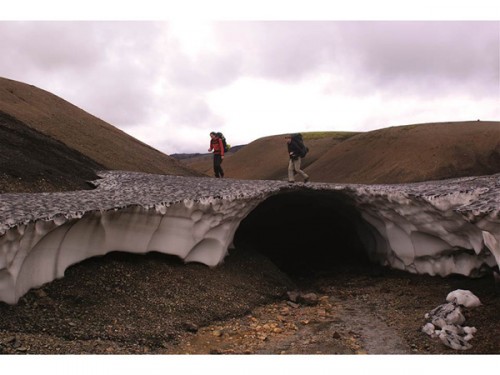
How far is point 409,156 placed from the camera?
3641 centimetres

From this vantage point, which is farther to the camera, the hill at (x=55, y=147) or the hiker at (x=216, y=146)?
the hiker at (x=216, y=146)

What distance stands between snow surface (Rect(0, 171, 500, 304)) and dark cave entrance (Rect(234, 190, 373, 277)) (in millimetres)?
1266

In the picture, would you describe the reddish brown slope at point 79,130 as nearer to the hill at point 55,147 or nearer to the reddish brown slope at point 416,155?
the hill at point 55,147

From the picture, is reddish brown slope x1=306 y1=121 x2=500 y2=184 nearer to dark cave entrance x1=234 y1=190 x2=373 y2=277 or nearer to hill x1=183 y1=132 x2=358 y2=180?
hill x1=183 y1=132 x2=358 y2=180

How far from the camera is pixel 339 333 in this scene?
7.62 metres

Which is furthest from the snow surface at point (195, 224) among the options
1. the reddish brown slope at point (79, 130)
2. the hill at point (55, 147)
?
the reddish brown slope at point (79, 130)

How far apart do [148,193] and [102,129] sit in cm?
2171

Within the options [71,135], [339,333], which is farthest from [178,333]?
[71,135]

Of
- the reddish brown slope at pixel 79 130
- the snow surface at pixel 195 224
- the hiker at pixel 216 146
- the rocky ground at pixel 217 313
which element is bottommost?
the rocky ground at pixel 217 313

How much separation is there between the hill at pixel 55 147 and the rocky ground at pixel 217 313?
419 cm

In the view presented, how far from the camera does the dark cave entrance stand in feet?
41.4

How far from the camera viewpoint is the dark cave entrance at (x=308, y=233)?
12633 mm

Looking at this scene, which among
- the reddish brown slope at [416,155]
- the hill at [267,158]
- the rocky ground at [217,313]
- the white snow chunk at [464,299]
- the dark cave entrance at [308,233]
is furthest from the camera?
the hill at [267,158]

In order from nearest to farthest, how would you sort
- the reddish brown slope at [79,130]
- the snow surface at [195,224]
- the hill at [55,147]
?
1. the snow surface at [195,224]
2. the hill at [55,147]
3. the reddish brown slope at [79,130]
